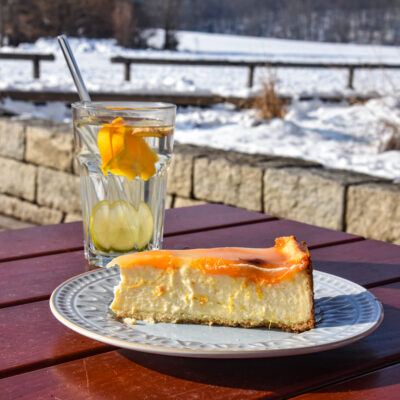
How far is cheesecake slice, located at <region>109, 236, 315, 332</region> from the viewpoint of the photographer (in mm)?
876

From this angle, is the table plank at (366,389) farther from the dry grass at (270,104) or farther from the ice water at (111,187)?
the dry grass at (270,104)

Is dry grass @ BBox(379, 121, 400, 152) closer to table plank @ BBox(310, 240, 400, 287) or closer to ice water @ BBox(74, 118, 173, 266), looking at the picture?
table plank @ BBox(310, 240, 400, 287)

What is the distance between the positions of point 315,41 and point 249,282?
30962 mm

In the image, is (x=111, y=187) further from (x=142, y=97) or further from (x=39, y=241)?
(x=142, y=97)

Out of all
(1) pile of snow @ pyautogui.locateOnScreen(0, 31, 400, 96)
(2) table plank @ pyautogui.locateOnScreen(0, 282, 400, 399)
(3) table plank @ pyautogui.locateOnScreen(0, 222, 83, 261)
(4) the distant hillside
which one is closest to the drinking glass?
(3) table plank @ pyautogui.locateOnScreen(0, 222, 83, 261)

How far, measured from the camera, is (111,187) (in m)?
1.23

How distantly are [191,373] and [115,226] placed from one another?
466 mm

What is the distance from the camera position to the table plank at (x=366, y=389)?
763 mm

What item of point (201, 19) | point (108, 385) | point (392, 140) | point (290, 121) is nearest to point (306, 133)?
point (290, 121)

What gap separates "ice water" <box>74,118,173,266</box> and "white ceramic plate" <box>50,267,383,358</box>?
8.6 inches

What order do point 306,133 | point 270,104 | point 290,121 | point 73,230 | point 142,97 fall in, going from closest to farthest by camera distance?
point 73,230 → point 306,133 → point 290,121 → point 270,104 → point 142,97

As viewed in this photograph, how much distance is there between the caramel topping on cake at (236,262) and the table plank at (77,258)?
0.27 metres

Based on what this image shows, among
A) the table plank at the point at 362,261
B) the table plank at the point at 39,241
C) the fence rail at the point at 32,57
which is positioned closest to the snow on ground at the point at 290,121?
the fence rail at the point at 32,57

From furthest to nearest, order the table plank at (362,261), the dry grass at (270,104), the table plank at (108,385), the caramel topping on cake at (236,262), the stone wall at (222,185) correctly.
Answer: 1. the dry grass at (270,104)
2. the stone wall at (222,185)
3. the table plank at (362,261)
4. the caramel topping on cake at (236,262)
5. the table plank at (108,385)
